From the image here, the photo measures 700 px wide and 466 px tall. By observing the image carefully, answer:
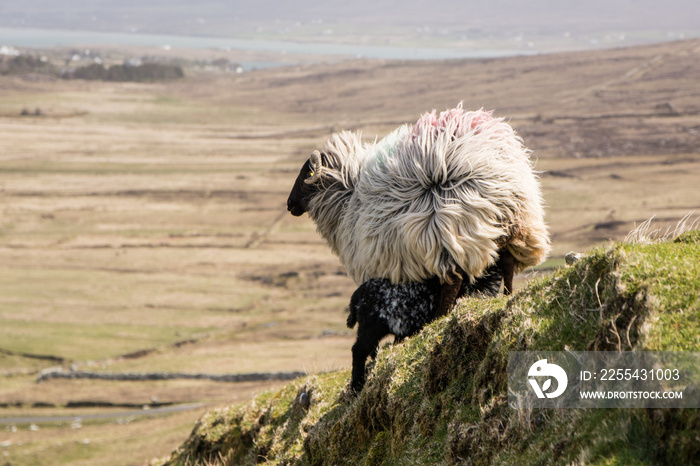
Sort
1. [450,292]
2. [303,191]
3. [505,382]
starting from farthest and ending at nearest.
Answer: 1. [303,191]
2. [450,292]
3. [505,382]

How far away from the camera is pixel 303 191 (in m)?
9.29

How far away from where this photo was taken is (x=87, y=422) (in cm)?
3170

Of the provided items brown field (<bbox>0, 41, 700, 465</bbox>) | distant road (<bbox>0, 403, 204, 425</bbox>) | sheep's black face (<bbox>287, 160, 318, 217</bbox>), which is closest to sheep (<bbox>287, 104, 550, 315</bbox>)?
sheep's black face (<bbox>287, 160, 318, 217</bbox>)

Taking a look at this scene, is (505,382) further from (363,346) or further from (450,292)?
(363,346)

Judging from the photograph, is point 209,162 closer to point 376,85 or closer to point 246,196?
point 246,196

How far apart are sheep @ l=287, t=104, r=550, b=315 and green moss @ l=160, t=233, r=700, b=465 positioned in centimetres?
80

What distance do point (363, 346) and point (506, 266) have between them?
1.84m

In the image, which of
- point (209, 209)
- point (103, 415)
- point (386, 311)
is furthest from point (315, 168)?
point (209, 209)

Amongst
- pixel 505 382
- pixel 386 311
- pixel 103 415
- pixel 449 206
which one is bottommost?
pixel 505 382

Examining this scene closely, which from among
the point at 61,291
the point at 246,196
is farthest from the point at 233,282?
the point at 246,196

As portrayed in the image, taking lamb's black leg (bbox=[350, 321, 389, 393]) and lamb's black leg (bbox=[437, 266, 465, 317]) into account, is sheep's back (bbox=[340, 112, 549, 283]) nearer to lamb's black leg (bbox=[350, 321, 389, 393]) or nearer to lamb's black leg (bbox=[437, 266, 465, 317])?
lamb's black leg (bbox=[437, 266, 465, 317])

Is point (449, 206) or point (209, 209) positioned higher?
point (209, 209)

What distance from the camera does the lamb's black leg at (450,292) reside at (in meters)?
7.24

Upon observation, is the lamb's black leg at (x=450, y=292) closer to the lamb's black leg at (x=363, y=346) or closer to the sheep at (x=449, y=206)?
the sheep at (x=449, y=206)
